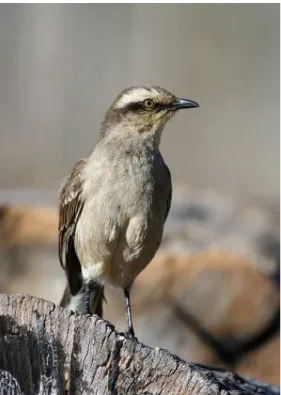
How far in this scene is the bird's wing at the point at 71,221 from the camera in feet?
18.2

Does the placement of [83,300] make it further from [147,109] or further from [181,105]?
[181,105]

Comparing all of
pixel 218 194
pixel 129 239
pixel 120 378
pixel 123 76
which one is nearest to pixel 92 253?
pixel 129 239

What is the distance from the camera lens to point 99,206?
17.3ft

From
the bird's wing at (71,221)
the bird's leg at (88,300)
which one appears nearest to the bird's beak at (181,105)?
the bird's wing at (71,221)

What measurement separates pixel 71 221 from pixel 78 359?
2304 millimetres

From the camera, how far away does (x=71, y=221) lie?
223 inches

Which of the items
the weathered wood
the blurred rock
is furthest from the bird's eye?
the blurred rock

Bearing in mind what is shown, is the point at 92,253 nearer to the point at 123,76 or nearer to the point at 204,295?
the point at 204,295

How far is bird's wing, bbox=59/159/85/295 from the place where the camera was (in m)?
5.56

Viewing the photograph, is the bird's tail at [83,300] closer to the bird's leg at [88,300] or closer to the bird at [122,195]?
the bird's leg at [88,300]

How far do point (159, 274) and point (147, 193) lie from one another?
2.72 meters

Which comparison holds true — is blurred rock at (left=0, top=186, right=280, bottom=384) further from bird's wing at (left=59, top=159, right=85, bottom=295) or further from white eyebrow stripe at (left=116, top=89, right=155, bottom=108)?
white eyebrow stripe at (left=116, top=89, right=155, bottom=108)

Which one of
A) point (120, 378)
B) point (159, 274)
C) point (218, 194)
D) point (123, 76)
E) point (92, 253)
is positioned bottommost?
point (120, 378)

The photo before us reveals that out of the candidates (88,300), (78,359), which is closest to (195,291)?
(88,300)
